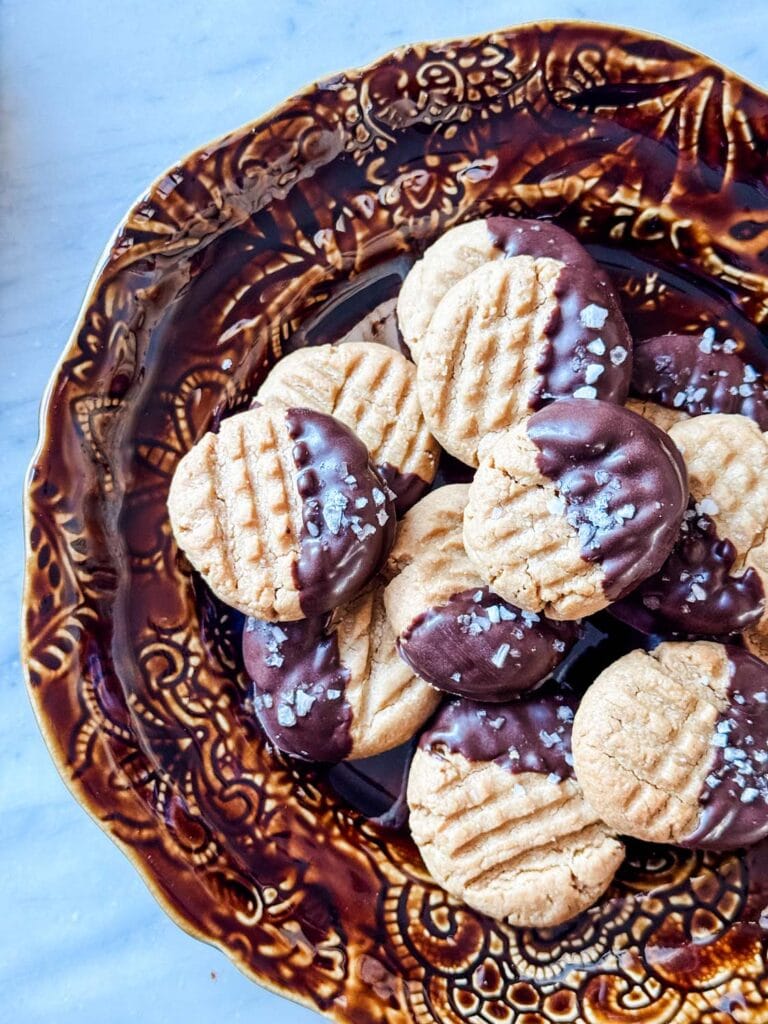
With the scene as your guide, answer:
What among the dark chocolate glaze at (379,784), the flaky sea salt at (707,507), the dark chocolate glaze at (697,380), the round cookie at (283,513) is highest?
the dark chocolate glaze at (697,380)

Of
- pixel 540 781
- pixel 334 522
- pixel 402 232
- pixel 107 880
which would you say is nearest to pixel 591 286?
pixel 402 232

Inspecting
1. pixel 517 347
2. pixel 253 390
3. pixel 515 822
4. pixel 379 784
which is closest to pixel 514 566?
pixel 517 347

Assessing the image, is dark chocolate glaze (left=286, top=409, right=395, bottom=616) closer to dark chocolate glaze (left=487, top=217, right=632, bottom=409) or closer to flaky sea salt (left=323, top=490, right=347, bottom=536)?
flaky sea salt (left=323, top=490, right=347, bottom=536)

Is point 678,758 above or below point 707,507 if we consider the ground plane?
below

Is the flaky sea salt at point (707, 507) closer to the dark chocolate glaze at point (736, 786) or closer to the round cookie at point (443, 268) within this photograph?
the dark chocolate glaze at point (736, 786)

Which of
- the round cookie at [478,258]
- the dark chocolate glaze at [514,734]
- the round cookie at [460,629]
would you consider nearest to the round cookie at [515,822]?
the dark chocolate glaze at [514,734]

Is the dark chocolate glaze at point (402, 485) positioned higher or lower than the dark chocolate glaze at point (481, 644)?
higher

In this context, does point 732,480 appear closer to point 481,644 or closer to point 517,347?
point 517,347

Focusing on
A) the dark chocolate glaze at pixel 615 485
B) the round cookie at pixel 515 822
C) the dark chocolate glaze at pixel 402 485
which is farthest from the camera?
the dark chocolate glaze at pixel 402 485
